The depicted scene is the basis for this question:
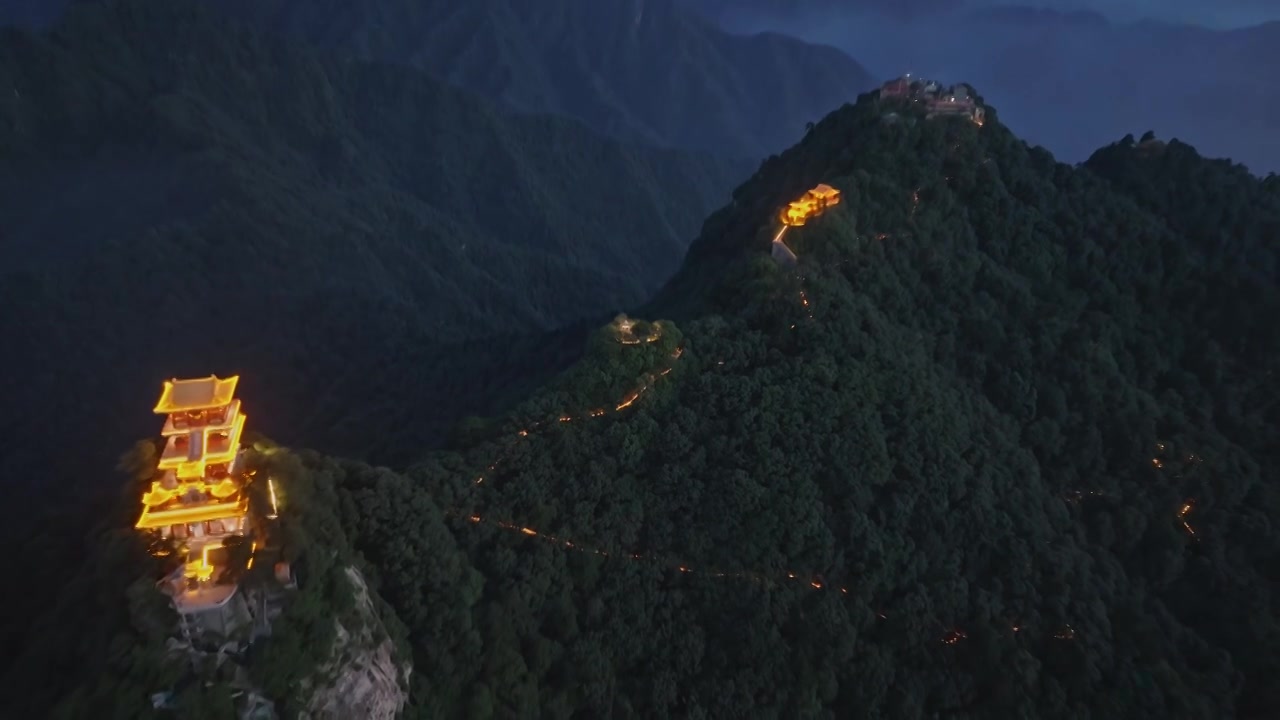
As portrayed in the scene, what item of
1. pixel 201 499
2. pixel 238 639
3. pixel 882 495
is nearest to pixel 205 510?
pixel 201 499

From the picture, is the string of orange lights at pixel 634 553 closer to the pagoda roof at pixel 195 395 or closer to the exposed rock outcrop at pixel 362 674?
the exposed rock outcrop at pixel 362 674

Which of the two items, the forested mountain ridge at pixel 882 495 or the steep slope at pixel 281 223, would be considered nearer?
the forested mountain ridge at pixel 882 495

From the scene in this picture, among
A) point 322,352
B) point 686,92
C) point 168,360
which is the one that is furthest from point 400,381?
point 686,92

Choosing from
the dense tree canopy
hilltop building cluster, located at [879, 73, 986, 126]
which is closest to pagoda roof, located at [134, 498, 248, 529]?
the dense tree canopy

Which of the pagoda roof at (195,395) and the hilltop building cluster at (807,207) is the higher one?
the hilltop building cluster at (807,207)

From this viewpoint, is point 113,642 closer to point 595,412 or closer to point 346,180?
point 595,412

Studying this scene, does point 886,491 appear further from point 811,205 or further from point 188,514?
point 188,514

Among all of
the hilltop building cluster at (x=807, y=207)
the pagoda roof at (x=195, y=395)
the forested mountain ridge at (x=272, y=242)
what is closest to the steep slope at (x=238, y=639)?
the pagoda roof at (x=195, y=395)

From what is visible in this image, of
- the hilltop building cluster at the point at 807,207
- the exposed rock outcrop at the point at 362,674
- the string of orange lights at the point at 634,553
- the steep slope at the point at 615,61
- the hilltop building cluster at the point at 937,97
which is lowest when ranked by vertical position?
the exposed rock outcrop at the point at 362,674

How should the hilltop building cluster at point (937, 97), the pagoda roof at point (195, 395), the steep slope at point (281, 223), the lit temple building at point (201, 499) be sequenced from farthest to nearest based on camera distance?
the steep slope at point (281, 223) → the hilltop building cluster at point (937, 97) → the pagoda roof at point (195, 395) → the lit temple building at point (201, 499)
